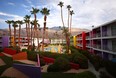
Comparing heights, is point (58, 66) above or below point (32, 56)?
below

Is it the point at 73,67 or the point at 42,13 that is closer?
the point at 73,67

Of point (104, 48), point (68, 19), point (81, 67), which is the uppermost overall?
point (68, 19)

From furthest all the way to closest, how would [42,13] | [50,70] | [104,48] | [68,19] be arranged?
[68,19]
[42,13]
[104,48]
[50,70]

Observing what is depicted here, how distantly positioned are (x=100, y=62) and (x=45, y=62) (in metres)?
14.8

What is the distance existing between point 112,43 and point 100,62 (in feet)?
17.3

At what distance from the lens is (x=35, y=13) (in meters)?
71.6

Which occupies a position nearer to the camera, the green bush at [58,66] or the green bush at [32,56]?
the green bush at [58,66]

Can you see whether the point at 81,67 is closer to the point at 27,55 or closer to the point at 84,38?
the point at 27,55

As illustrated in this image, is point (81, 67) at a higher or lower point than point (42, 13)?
lower

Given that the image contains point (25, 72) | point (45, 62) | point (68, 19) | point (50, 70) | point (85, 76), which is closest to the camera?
point (85, 76)

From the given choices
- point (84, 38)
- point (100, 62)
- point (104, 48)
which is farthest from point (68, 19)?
point (100, 62)

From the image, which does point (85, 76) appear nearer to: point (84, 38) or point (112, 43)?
point (112, 43)

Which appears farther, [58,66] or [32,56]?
[32,56]

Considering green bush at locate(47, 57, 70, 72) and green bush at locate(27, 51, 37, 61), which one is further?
green bush at locate(27, 51, 37, 61)
